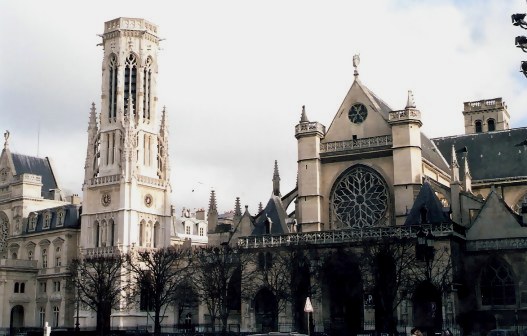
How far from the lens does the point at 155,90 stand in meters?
83.5

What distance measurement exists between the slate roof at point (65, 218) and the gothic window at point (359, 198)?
113ft

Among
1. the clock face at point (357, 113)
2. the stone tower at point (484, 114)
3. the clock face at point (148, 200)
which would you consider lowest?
the clock face at point (148, 200)

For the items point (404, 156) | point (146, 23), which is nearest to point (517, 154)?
point (404, 156)

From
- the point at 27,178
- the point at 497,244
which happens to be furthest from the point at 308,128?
the point at 27,178

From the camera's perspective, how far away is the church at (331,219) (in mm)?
51812

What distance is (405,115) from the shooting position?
58625 millimetres

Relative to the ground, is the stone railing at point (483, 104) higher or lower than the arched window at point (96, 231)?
higher

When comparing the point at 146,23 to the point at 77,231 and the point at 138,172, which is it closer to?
the point at 138,172

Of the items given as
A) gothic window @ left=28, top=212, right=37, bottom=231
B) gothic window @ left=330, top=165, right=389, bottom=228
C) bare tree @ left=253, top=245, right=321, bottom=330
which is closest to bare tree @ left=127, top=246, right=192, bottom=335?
bare tree @ left=253, top=245, right=321, bottom=330

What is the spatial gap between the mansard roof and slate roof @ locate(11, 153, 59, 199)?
5206 centimetres

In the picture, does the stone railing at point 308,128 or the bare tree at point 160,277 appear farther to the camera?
the stone railing at point 308,128

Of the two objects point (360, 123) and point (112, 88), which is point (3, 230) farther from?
point (360, 123)

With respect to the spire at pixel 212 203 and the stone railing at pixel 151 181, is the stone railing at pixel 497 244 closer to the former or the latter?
the spire at pixel 212 203

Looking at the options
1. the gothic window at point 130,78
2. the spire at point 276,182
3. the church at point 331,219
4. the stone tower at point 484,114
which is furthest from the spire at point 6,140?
the stone tower at point 484,114
